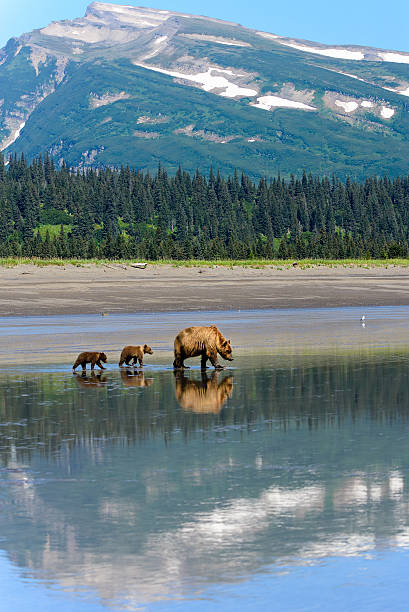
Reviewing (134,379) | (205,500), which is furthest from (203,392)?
(205,500)

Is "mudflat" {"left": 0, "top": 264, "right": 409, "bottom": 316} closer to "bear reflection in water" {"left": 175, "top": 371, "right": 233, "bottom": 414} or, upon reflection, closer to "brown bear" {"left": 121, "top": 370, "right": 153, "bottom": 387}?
"brown bear" {"left": 121, "top": 370, "right": 153, "bottom": 387}

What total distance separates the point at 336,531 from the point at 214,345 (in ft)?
47.6

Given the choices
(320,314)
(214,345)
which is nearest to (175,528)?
(214,345)

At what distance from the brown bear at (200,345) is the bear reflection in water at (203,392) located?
65 centimetres

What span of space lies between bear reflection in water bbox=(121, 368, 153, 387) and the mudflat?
2290cm

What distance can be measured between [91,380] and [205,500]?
11.4 m

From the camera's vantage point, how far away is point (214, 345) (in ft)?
76.6

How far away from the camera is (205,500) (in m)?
10.1

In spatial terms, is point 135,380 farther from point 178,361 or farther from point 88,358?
point 178,361

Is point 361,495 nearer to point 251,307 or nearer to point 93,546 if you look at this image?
point 93,546

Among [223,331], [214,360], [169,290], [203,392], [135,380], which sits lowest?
[203,392]

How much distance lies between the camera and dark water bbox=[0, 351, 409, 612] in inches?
298

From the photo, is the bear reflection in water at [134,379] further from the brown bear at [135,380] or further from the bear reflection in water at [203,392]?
the bear reflection in water at [203,392]

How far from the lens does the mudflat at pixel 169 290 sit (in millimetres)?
49781
